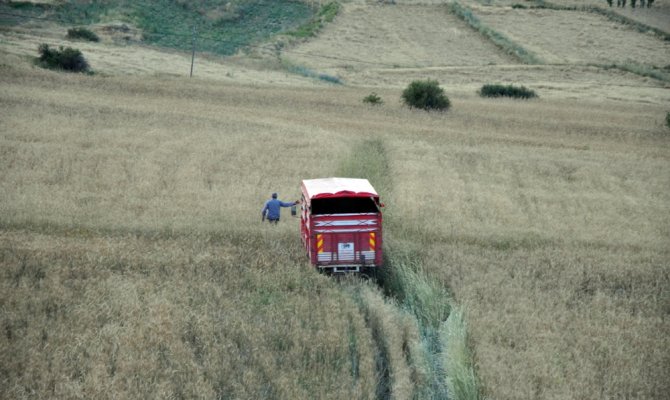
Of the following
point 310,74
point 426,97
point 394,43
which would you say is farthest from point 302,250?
point 394,43

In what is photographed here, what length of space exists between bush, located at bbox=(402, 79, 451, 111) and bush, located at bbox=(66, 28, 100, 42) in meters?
30.4

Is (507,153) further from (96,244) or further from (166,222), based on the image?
(96,244)

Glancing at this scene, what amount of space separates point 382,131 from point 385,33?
4276 cm

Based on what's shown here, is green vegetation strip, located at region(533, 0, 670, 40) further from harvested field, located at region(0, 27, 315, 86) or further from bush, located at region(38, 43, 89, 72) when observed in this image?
bush, located at region(38, 43, 89, 72)

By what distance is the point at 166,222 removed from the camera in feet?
64.0

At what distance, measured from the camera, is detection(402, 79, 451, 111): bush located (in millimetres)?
43469

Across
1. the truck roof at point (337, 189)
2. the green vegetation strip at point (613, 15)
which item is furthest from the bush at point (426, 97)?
the green vegetation strip at point (613, 15)

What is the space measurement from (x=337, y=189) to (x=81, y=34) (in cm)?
4967

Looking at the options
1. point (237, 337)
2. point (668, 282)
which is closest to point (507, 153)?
point (668, 282)

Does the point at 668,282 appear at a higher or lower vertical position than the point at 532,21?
lower

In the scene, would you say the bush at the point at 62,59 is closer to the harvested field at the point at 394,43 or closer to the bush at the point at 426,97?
the harvested field at the point at 394,43

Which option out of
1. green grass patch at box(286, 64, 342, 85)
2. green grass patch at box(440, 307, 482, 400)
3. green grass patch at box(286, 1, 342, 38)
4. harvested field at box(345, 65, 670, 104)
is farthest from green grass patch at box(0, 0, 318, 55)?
green grass patch at box(440, 307, 482, 400)

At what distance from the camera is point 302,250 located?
17.9 meters

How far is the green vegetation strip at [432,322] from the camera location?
37.1 ft
